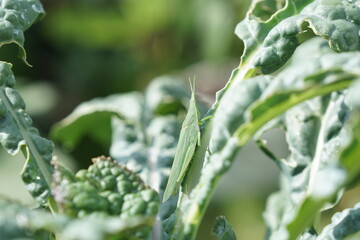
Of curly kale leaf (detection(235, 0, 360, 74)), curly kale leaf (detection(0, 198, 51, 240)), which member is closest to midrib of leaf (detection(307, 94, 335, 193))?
curly kale leaf (detection(235, 0, 360, 74))

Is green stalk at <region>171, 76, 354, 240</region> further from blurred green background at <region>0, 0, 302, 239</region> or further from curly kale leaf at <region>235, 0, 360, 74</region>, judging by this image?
blurred green background at <region>0, 0, 302, 239</region>

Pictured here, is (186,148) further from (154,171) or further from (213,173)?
(154,171)

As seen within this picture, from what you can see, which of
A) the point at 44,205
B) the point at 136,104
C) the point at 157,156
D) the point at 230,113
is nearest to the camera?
the point at 230,113

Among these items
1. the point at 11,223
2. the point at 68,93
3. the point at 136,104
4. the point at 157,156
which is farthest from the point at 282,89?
the point at 68,93

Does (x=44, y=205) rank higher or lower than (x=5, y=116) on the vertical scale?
lower

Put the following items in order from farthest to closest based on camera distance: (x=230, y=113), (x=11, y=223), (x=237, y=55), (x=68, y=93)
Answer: (x=68, y=93)
(x=237, y=55)
(x=230, y=113)
(x=11, y=223)

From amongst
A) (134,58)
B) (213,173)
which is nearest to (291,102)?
(213,173)

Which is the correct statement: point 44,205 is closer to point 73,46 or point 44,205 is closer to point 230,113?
point 230,113
